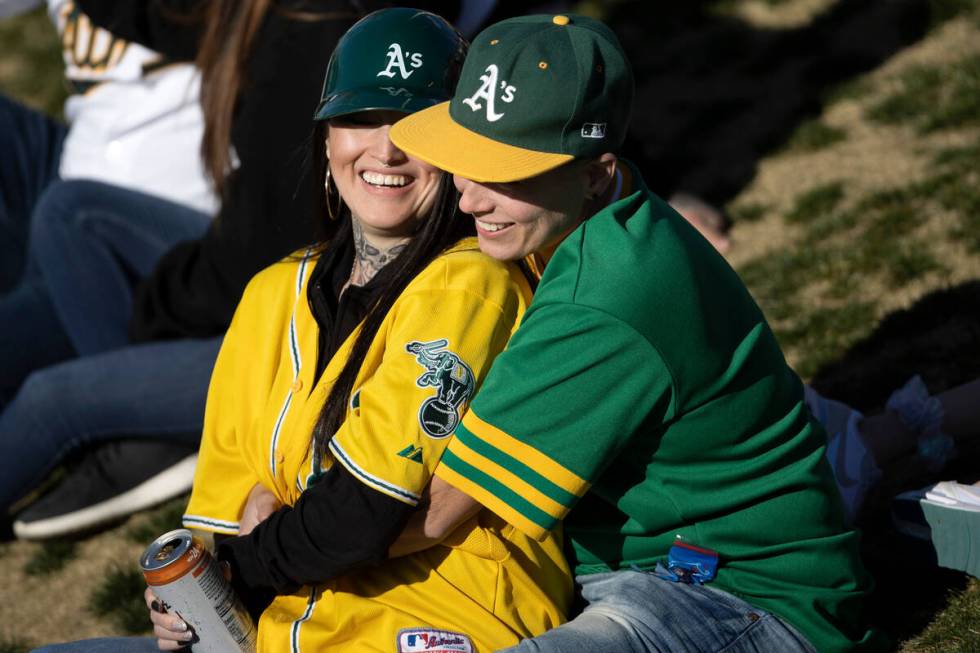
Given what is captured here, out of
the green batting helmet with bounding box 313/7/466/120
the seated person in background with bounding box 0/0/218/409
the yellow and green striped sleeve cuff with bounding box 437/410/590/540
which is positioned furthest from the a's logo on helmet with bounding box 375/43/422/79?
the seated person in background with bounding box 0/0/218/409

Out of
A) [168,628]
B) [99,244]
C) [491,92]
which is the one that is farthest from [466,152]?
[99,244]

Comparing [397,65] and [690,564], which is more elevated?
[397,65]

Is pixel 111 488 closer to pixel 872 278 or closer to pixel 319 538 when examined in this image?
pixel 319 538

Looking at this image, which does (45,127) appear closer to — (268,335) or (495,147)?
(268,335)

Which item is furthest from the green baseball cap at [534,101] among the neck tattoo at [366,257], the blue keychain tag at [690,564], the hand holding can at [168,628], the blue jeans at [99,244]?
the blue jeans at [99,244]

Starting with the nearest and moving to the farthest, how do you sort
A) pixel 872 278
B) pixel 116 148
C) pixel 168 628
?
pixel 168 628, pixel 872 278, pixel 116 148

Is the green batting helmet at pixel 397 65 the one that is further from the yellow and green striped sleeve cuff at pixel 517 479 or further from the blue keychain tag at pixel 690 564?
the blue keychain tag at pixel 690 564

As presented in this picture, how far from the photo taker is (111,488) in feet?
15.0

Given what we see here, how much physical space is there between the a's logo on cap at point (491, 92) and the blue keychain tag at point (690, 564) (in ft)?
3.26

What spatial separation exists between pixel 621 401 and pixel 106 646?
4.51ft

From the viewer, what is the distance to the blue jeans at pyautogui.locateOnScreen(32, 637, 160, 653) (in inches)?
112

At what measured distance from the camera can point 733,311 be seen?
101 inches

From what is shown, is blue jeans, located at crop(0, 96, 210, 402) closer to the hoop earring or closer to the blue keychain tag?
the hoop earring

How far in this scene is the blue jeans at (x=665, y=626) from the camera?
250cm
